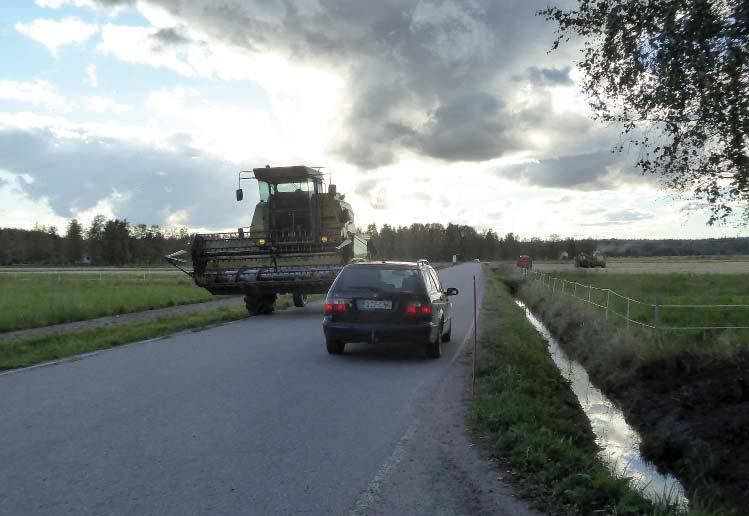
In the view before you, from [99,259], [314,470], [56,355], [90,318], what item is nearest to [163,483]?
[314,470]

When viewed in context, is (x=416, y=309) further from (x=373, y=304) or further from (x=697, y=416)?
(x=697, y=416)

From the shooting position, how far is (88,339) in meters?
13.5

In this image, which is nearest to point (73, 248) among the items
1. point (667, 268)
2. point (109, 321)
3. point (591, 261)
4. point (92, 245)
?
point (92, 245)

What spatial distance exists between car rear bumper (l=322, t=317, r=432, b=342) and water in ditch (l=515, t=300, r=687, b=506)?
2.59 metres

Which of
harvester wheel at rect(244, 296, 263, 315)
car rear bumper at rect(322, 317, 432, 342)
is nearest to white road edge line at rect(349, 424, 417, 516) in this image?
car rear bumper at rect(322, 317, 432, 342)

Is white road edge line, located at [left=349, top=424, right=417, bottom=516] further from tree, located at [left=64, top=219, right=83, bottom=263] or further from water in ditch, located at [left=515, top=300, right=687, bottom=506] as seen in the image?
tree, located at [left=64, top=219, right=83, bottom=263]

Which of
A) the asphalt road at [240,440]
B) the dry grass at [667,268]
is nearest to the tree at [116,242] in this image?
the dry grass at [667,268]

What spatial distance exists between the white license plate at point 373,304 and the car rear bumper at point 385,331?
26 centimetres

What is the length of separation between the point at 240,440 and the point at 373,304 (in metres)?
5.20

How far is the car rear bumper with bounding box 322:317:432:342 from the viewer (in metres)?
10.5

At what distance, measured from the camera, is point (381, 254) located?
2469 cm

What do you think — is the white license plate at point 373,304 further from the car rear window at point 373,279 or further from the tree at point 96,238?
the tree at point 96,238

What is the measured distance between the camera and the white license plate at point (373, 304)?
10.6 metres

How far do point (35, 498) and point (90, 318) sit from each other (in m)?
15.6
